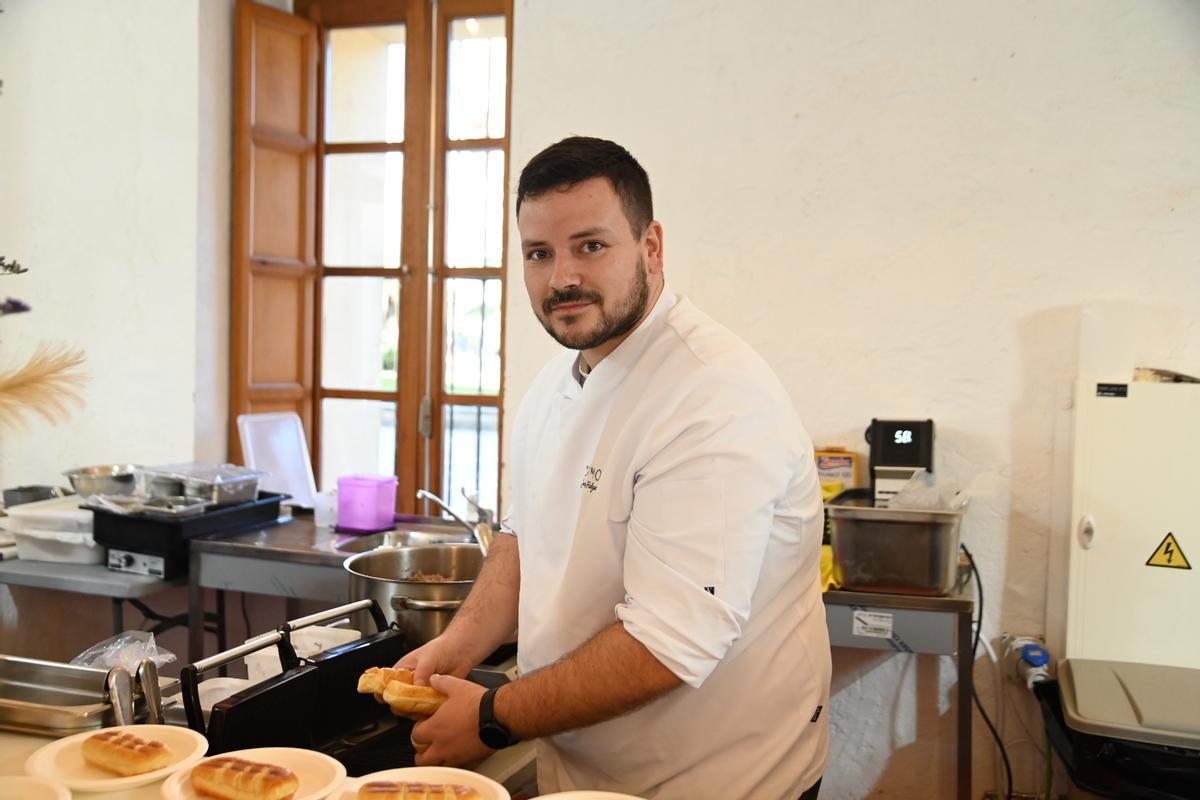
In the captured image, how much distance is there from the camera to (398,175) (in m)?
4.11

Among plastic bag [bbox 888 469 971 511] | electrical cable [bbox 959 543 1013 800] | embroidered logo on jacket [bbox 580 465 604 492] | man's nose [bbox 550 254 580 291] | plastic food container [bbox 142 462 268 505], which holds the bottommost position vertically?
electrical cable [bbox 959 543 1013 800]

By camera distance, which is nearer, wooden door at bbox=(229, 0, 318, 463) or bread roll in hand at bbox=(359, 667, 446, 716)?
bread roll in hand at bbox=(359, 667, 446, 716)

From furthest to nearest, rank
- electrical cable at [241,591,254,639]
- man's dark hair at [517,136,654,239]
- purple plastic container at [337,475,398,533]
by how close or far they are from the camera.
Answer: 1. electrical cable at [241,591,254,639]
2. purple plastic container at [337,475,398,533]
3. man's dark hair at [517,136,654,239]

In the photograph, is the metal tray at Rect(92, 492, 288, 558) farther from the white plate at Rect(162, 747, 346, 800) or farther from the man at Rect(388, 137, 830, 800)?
the white plate at Rect(162, 747, 346, 800)

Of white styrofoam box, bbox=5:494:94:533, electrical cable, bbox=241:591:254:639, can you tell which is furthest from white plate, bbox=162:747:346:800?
electrical cable, bbox=241:591:254:639

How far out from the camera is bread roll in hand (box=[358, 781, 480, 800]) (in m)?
1.06

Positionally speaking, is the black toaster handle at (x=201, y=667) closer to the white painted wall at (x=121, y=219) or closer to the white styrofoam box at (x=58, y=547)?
the white styrofoam box at (x=58, y=547)

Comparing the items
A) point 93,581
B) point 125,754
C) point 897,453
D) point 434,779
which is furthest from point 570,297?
point 93,581

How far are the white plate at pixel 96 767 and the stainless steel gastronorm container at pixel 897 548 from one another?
1.75 m

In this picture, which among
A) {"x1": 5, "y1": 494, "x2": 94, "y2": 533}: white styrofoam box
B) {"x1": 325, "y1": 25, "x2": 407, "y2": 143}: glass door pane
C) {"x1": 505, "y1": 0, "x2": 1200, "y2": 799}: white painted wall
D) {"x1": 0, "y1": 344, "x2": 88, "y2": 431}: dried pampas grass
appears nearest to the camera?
{"x1": 0, "y1": 344, "x2": 88, "y2": 431}: dried pampas grass

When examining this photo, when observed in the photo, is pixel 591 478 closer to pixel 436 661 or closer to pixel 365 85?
pixel 436 661

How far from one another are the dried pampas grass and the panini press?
52cm

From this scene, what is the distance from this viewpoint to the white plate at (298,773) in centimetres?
108

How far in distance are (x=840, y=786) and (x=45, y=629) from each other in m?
2.88
